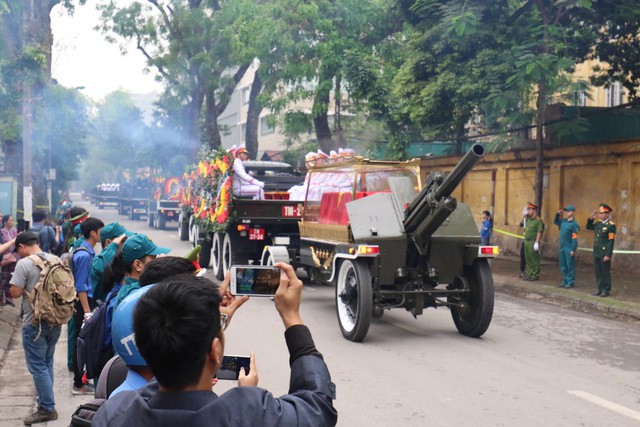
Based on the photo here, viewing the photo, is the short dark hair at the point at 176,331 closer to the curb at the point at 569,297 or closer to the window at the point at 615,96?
the curb at the point at 569,297

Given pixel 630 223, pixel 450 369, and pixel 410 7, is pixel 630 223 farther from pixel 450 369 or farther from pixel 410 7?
pixel 450 369

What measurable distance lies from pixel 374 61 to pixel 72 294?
1575 centimetres

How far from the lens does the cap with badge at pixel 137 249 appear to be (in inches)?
165

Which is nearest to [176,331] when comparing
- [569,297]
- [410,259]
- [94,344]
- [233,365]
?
[233,365]

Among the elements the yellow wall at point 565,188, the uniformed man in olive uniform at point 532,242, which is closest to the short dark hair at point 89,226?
the uniformed man in olive uniform at point 532,242

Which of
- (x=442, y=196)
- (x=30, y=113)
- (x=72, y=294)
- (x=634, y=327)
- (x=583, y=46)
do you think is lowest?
(x=634, y=327)

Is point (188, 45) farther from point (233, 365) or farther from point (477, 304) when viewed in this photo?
point (233, 365)

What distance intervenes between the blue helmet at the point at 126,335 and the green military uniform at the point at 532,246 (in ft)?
43.2

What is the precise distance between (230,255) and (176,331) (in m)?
12.4

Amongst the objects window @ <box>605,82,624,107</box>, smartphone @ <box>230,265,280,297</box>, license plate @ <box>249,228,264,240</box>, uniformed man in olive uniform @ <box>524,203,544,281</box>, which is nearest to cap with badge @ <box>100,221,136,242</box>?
smartphone @ <box>230,265,280,297</box>

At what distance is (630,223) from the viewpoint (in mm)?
15773

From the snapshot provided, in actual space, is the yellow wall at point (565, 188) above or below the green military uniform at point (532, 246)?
above

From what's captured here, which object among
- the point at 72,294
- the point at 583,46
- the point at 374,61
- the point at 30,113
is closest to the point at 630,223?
the point at 583,46

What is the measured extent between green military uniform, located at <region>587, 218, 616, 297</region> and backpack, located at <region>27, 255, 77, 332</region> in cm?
974
